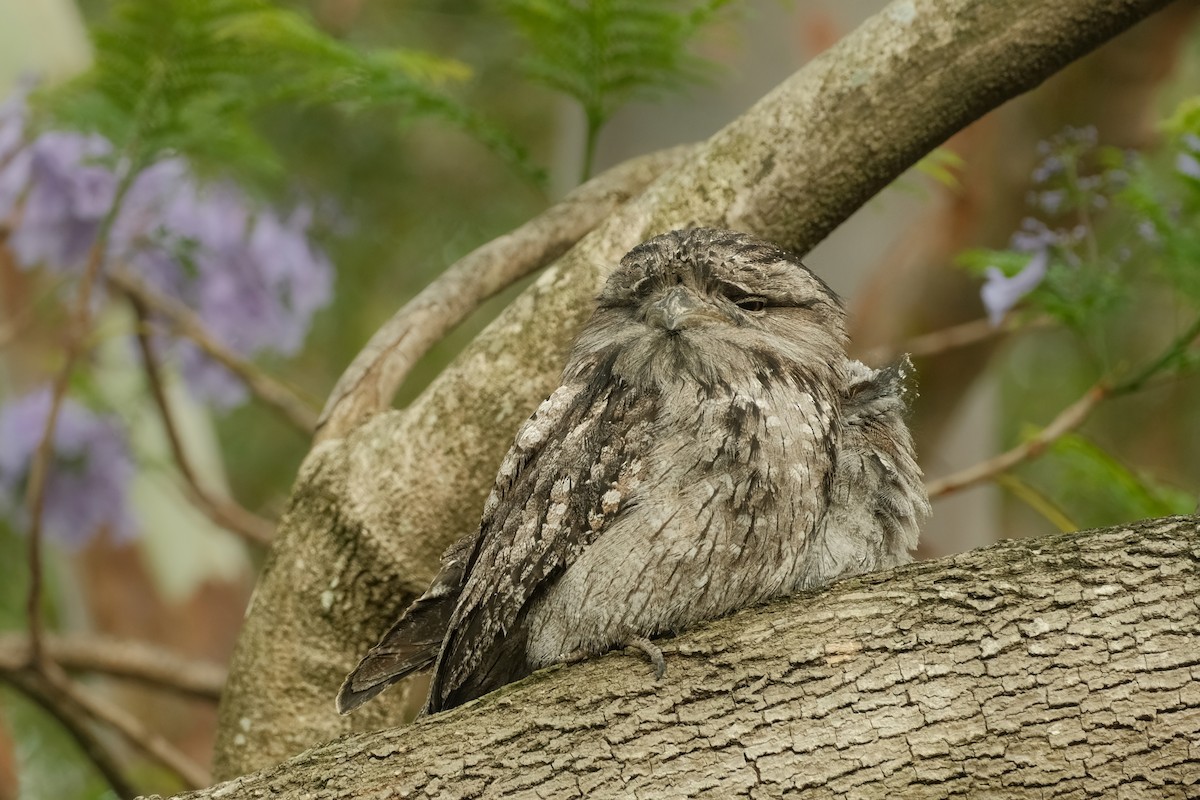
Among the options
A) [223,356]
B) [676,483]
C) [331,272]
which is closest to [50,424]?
[223,356]

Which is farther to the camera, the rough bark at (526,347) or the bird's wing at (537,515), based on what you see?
the rough bark at (526,347)

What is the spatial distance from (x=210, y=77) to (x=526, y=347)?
138 centimetres

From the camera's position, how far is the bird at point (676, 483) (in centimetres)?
233

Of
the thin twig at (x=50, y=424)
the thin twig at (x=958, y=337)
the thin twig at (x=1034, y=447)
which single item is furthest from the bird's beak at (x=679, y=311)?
the thin twig at (x=958, y=337)

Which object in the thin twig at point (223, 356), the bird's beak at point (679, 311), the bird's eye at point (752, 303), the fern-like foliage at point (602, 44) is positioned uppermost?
the fern-like foliage at point (602, 44)

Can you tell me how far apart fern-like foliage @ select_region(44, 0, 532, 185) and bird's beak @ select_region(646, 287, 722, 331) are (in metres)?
1.17

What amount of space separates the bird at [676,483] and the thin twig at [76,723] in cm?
173

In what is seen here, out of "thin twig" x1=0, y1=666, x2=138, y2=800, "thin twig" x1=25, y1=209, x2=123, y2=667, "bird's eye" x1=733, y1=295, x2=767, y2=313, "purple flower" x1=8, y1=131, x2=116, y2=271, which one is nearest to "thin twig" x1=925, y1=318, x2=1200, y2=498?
"bird's eye" x1=733, y1=295, x2=767, y2=313

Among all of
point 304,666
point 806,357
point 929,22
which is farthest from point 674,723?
point 929,22

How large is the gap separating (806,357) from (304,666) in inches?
58.8

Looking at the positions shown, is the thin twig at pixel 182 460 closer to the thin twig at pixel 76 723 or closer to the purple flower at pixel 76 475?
the purple flower at pixel 76 475

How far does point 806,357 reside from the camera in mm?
2531

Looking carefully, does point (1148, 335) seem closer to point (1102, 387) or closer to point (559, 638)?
point (1102, 387)

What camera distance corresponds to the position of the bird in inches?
91.7
